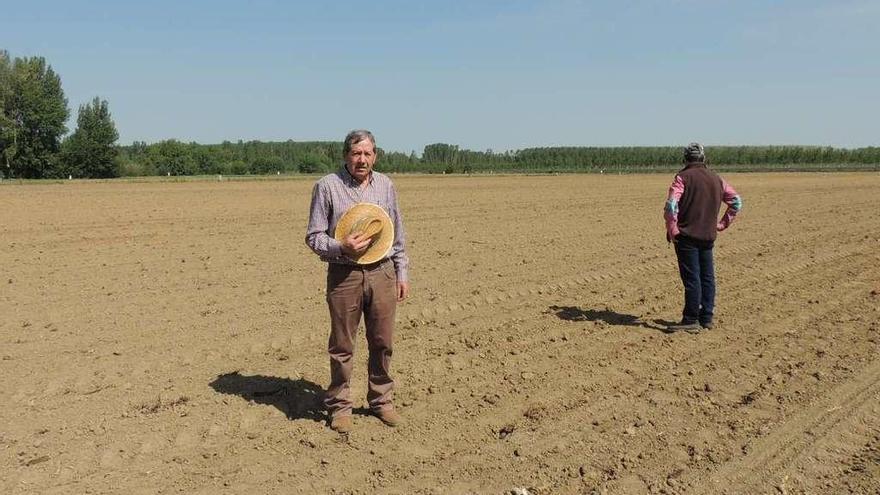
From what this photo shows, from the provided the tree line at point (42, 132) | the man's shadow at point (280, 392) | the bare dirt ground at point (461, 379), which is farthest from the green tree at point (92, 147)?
the man's shadow at point (280, 392)

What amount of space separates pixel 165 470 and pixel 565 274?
8000 mm

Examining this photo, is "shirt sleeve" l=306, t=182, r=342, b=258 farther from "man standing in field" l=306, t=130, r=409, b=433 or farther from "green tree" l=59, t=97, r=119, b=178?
"green tree" l=59, t=97, r=119, b=178

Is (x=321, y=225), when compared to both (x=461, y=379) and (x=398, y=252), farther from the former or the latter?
(x=461, y=379)

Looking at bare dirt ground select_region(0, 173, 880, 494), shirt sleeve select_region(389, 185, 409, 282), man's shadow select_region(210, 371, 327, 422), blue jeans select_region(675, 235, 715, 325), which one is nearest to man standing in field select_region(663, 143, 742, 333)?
blue jeans select_region(675, 235, 715, 325)

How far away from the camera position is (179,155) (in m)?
113

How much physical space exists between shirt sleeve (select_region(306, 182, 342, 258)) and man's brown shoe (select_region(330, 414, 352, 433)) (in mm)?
1187

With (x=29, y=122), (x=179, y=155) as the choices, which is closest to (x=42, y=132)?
(x=29, y=122)

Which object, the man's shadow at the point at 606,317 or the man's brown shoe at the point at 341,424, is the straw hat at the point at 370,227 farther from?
the man's shadow at the point at 606,317

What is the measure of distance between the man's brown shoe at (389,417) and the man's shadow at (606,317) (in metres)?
3.64

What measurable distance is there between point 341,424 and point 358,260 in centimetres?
120

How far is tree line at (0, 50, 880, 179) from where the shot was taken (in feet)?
256

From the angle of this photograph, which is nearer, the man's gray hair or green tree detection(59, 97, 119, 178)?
the man's gray hair

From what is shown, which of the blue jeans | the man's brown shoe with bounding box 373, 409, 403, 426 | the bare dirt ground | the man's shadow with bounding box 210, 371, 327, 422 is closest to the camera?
the bare dirt ground

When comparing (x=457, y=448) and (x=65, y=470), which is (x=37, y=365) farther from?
(x=457, y=448)
